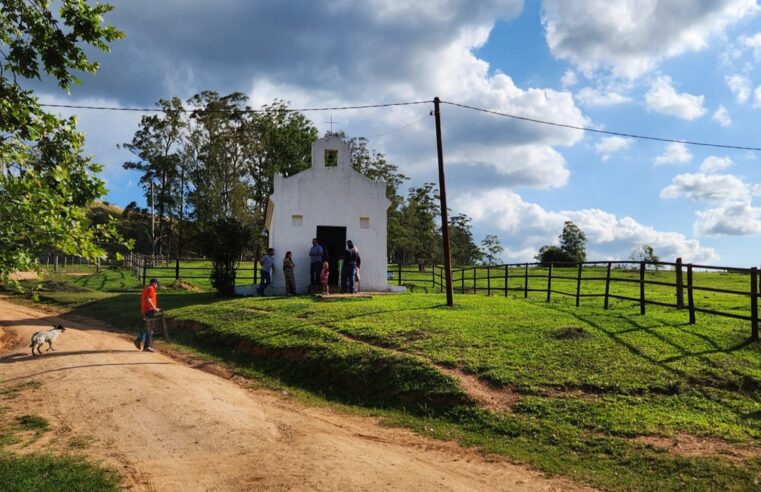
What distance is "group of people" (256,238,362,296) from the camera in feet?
63.2

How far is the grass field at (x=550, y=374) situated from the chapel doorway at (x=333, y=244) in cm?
521

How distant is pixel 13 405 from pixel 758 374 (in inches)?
452

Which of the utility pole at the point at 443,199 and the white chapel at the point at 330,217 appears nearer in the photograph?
the utility pole at the point at 443,199

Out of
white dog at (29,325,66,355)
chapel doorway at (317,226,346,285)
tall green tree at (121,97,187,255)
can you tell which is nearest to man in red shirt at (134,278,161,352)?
white dog at (29,325,66,355)

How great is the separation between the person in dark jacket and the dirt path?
8.71 metres

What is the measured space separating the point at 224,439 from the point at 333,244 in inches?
562

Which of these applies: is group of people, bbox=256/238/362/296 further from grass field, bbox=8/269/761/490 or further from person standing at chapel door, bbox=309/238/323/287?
grass field, bbox=8/269/761/490

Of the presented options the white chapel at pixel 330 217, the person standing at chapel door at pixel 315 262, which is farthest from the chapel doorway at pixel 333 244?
the person standing at chapel door at pixel 315 262

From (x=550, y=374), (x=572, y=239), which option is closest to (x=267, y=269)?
(x=550, y=374)

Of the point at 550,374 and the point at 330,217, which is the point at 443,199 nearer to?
the point at 330,217

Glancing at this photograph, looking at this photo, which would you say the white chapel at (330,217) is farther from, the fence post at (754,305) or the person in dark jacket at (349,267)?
the fence post at (754,305)

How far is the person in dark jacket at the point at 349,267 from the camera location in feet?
63.1

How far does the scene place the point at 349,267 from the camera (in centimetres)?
1930

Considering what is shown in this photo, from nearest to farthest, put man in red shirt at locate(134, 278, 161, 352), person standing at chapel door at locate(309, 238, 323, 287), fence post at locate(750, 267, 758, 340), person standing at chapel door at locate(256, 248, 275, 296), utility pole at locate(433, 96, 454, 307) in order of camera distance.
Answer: fence post at locate(750, 267, 758, 340) → man in red shirt at locate(134, 278, 161, 352) → utility pole at locate(433, 96, 454, 307) → person standing at chapel door at locate(309, 238, 323, 287) → person standing at chapel door at locate(256, 248, 275, 296)
